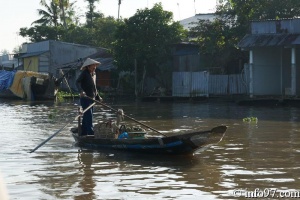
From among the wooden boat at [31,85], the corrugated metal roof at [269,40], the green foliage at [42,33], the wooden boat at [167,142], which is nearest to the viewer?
the wooden boat at [167,142]

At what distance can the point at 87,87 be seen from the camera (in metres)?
11.4

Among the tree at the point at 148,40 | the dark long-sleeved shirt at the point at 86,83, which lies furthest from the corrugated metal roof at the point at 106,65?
the dark long-sleeved shirt at the point at 86,83

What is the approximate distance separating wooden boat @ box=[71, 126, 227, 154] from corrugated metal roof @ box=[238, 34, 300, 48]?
50.5 feet

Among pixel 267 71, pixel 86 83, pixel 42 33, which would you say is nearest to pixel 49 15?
pixel 42 33

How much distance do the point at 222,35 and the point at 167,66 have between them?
3.60 metres

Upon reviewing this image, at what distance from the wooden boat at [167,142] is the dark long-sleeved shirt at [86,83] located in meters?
0.97

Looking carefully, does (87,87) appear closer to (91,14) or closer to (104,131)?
(104,131)

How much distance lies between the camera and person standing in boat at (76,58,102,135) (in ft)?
36.8

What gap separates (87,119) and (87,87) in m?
0.64

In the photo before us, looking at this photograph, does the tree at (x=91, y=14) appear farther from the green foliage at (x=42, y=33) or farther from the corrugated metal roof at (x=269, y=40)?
the corrugated metal roof at (x=269, y=40)

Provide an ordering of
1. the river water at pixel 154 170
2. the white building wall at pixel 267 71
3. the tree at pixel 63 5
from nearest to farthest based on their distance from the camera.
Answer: the river water at pixel 154 170 < the white building wall at pixel 267 71 < the tree at pixel 63 5

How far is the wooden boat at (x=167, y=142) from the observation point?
8.90 metres

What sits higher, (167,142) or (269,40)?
(269,40)

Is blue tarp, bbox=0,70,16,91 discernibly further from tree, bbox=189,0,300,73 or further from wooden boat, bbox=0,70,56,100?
tree, bbox=189,0,300,73
